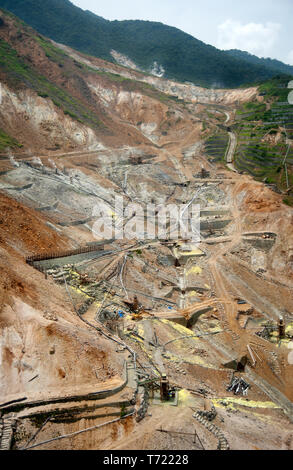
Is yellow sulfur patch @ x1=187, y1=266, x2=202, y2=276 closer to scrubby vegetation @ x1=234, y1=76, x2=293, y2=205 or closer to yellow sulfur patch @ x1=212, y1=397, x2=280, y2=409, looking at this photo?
yellow sulfur patch @ x1=212, y1=397, x2=280, y2=409

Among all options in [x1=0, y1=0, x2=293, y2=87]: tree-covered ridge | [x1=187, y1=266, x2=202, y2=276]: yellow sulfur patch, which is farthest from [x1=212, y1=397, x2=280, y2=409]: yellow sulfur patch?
[x1=0, y1=0, x2=293, y2=87]: tree-covered ridge

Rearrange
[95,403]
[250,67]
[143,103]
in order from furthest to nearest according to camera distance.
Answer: [250,67] → [143,103] → [95,403]

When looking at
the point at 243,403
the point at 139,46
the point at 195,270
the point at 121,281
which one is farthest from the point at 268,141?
the point at 139,46

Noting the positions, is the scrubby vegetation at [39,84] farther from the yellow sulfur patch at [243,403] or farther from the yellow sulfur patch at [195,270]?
the yellow sulfur patch at [243,403]

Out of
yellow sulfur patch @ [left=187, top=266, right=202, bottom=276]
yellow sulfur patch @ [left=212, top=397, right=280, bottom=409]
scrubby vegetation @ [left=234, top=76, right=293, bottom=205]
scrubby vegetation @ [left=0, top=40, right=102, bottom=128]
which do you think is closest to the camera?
yellow sulfur patch @ [left=212, top=397, right=280, bottom=409]

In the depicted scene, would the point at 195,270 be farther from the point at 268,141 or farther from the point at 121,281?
the point at 268,141
